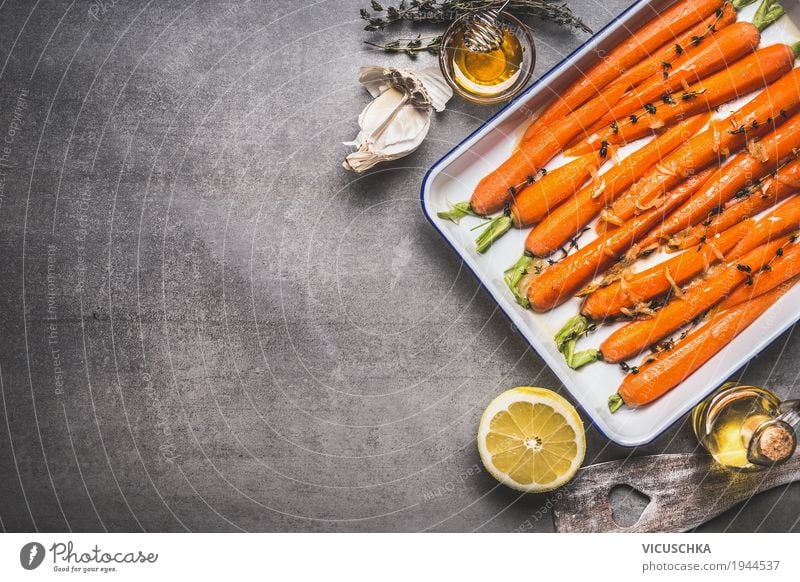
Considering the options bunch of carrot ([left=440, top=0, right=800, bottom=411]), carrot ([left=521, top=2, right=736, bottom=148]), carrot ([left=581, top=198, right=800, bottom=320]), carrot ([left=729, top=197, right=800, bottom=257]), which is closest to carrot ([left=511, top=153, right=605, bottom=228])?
bunch of carrot ([left=440, top=0, right=800, bottom=411])

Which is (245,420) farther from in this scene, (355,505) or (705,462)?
(705,462)

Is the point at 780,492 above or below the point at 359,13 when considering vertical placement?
below

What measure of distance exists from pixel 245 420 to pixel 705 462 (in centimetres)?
98

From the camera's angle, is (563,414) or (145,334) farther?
(145,334)

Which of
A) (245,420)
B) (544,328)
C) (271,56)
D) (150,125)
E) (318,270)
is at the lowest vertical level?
(245,420)

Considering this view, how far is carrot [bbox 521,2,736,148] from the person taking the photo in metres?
1.09

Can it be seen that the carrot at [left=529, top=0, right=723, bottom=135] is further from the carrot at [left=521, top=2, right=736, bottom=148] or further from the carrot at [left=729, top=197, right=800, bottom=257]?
the carrot at [left=729, top=197, right=800, bottom=257]

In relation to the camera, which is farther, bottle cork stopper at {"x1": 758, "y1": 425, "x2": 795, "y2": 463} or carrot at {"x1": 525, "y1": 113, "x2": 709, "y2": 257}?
carrot at {"x1": 525, "y1": 113, "x2": 709, "y2": 257}

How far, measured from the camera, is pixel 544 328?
1.13 m

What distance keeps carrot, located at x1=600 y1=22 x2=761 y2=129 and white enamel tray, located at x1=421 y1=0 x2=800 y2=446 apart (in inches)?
2.8

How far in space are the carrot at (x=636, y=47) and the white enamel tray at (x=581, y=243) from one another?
2 centimetres

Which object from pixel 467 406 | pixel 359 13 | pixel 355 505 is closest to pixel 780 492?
pixel 467 406

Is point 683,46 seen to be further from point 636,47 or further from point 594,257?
point 594,257
